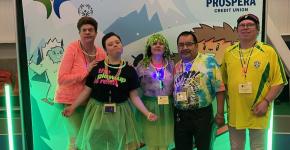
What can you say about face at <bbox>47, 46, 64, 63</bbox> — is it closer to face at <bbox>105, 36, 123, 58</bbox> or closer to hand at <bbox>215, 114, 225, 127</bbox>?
face at <bbox>105, 36, 123, 58</bbox>

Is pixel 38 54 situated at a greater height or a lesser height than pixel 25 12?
lesser

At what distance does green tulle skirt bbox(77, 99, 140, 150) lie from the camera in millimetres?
2871

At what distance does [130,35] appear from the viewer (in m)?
3.18

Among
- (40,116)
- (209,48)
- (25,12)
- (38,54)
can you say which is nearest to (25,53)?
(38,54)

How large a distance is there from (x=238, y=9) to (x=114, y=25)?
3.41ft

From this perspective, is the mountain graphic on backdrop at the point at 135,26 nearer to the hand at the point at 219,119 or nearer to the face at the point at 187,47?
the face at the point at 187,47

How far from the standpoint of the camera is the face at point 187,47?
2.82 m

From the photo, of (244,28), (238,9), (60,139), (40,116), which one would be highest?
(238,9)

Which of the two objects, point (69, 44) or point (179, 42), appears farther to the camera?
point (69, 44)

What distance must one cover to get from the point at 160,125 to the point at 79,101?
0.68 metres

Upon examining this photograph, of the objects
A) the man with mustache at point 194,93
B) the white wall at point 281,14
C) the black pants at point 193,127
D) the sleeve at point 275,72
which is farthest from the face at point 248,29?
Result: the white wall at point 281,14

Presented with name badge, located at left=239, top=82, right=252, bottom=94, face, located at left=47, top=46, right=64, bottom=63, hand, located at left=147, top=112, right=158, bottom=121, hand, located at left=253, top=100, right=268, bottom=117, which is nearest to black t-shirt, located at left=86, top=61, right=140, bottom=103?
hand, located at left=147, top=112, right=158, bottom=121

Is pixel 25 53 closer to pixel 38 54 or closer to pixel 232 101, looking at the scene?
pixel 38 54

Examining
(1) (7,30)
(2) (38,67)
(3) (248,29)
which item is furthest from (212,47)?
(1) (7,30)
